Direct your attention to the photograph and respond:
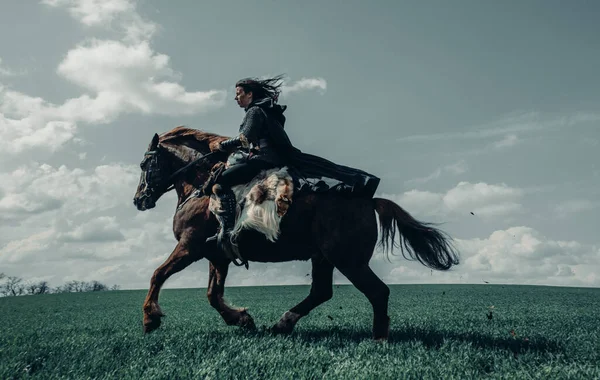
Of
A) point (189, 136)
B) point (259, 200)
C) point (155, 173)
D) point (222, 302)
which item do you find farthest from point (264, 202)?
point (155, 173)

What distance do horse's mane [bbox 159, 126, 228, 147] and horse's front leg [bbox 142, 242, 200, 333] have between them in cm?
160

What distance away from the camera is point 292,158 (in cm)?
593

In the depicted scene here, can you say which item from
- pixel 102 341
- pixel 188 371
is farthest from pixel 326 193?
pixel 102 341

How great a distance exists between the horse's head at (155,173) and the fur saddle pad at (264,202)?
132 cm

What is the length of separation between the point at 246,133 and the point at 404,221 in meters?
2.36

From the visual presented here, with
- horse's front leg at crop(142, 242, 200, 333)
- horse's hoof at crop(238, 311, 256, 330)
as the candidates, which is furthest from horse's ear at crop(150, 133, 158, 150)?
horse's hoof at crop(238, 311, 256, 330)

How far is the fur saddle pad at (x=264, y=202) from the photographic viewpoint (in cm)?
534

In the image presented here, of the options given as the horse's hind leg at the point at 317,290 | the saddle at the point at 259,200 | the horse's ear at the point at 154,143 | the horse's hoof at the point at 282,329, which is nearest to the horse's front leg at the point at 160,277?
the saddle at the point at 259,200

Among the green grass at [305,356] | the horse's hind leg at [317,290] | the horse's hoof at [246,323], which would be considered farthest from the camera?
the horse's hoof at [246,323]

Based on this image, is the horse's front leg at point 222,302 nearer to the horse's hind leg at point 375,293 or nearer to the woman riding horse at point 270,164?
the woman riding horse at point 270,164

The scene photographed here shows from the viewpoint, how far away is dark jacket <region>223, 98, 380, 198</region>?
215 inches

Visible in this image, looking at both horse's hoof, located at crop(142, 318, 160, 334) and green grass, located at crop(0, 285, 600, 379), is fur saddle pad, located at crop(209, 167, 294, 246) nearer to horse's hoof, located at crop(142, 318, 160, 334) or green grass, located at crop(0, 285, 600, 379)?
green grass, located at crop(0, 285, 600, 379)

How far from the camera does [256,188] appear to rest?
18.3 ft

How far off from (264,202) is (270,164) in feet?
1.93
